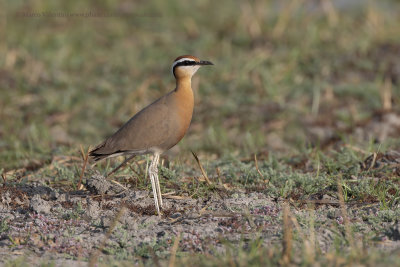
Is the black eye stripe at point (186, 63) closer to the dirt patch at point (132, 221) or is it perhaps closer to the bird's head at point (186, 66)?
the bird's head at point (186, 66)

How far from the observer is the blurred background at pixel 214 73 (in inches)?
363

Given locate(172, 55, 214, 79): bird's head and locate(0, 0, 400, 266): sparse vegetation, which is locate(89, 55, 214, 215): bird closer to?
locate(172, 55, 214, 79): bird's head

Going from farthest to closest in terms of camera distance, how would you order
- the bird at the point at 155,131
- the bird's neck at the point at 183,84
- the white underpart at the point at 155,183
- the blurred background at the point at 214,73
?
1. the blurred background at the point at 214,73
2. the bird's neck at the point at 183,84
3. the bird at the point at 155,131
4. the white underpart at the point at 155,183

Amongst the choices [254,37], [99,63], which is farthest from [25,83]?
[254,37]

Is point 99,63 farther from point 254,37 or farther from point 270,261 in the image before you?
point 270,261

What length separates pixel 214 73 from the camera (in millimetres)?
11000

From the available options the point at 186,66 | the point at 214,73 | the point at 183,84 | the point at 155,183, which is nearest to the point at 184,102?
the point at 183,84

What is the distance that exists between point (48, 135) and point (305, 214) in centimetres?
516

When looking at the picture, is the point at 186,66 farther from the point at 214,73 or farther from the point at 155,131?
the point at 214,73

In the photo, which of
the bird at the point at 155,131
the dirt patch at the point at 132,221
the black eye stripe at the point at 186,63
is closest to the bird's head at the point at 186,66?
the black eye stripe at the point at 186,63

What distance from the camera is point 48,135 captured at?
30.4ft

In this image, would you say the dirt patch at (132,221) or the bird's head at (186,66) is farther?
the bird's head at (186,66)

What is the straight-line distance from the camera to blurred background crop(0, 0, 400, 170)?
30.2ft

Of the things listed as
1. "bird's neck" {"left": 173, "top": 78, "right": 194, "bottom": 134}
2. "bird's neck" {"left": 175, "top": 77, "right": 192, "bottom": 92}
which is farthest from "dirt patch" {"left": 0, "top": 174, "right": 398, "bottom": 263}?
"bird's neck" {"left": 175, "top": 77, "right": 192, "bottom": 92}
